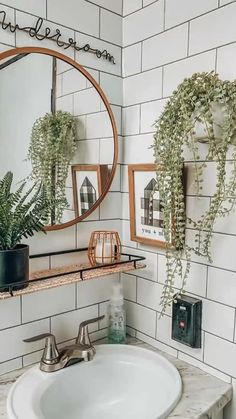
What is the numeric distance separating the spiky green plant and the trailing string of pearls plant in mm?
322

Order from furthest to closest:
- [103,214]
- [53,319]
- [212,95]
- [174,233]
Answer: [103,214], [53,319], [174,233], [212,95]

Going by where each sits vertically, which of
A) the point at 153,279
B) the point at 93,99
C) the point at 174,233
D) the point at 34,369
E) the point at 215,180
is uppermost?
the point at 93,99

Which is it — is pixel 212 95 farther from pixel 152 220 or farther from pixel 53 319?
pixel 53 319

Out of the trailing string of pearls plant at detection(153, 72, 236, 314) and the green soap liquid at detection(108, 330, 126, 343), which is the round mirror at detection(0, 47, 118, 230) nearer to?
the trailing string of pearls plant at detection(153, 72, 236, 314)

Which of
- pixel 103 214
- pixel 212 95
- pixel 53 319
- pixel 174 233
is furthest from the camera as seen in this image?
pixel 103 214

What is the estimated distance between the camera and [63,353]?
0.99 metres

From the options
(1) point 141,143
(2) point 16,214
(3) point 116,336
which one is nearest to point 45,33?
(1) point 141,143

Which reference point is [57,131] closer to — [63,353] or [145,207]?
[145,207]

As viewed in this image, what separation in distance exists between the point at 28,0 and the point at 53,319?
0.93 m

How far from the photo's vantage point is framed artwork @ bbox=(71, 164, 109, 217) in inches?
42.7

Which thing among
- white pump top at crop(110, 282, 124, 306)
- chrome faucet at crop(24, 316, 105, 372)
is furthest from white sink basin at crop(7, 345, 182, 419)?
white pump top at crop(110, 282, 124, 306)

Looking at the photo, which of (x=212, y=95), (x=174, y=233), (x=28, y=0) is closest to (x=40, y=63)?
(x=28, y=0)

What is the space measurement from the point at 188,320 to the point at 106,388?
318 millimetres

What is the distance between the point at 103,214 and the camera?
1.20 meters
